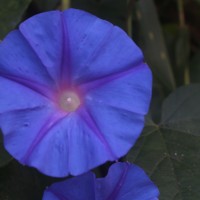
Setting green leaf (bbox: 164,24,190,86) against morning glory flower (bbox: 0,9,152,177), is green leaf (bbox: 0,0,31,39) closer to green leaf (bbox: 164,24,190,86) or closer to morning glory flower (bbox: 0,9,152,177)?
morning glory flower (bbox: 0,9,152,177)

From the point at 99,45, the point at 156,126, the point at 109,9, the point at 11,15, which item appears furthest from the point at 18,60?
the point at 109,9

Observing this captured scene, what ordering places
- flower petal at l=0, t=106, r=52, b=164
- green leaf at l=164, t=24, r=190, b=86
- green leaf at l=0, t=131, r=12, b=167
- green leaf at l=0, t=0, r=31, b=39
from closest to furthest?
flower petal at l=0, t=106, r=52, b=164 → green leaf at l=0, t=131, r=12, b=167 → green leaf at l=0, t=0, r=31, b=39 → green leaf at l=164, t=24, r=190, b=86

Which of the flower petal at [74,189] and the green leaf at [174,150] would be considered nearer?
the flower petal at [74,189]

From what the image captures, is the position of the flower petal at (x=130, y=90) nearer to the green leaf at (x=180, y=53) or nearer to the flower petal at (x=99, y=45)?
the flower petal at (x=99, y=45)

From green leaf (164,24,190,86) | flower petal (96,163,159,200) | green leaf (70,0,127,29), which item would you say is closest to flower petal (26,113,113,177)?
flower petal (96,163,159,200)

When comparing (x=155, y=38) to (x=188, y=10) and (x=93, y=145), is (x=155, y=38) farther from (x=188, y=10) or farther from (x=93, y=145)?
(x=93, y=145)

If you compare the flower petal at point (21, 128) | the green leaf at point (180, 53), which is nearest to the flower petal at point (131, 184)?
the flower petal at point (21, 128)

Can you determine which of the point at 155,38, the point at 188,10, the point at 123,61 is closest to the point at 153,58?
the point at 155,38
